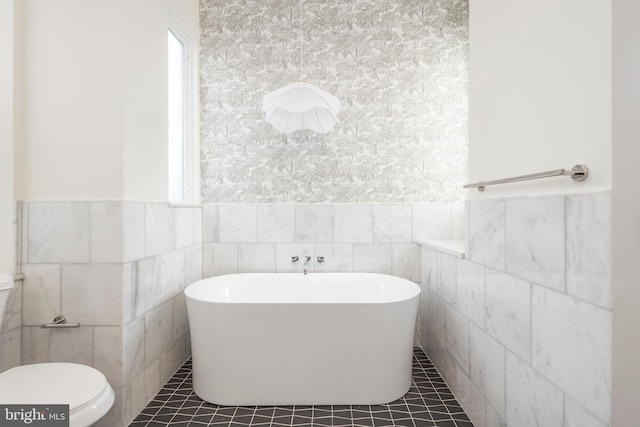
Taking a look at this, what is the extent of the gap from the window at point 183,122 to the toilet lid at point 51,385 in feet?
4.62

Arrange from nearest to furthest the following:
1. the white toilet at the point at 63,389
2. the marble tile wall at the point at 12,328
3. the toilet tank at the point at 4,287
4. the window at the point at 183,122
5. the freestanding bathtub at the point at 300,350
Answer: the white toilet at the point at 63,389 → the toilet tank at the point at 4,287 → the marble tile wall at the point at 12,328 → the freestanding bathtub at the point at 300,350 → the window at the point at 183,122

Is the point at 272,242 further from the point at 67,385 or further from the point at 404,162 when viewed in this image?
the point at 67,385

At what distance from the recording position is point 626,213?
93 cm

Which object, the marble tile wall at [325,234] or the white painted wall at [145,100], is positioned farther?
the marble tile wall at [325,234]

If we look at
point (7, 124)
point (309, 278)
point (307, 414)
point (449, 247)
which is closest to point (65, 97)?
point (7, 124)

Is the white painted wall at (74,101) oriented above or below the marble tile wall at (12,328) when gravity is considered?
above

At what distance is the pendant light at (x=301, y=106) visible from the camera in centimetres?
209

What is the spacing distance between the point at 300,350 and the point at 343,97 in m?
1.98

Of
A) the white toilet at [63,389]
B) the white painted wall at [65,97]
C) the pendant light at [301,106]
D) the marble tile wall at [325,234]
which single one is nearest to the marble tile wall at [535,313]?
the marble tile wall at [325,234]

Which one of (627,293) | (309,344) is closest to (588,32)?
(627,293)

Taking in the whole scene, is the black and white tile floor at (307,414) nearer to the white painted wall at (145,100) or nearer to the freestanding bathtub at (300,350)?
the freestanding bathtub at (300,350)

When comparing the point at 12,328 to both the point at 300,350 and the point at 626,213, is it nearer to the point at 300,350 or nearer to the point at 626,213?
the point at 300,350

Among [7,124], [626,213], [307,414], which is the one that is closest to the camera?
[626,213]

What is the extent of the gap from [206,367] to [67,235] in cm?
104
